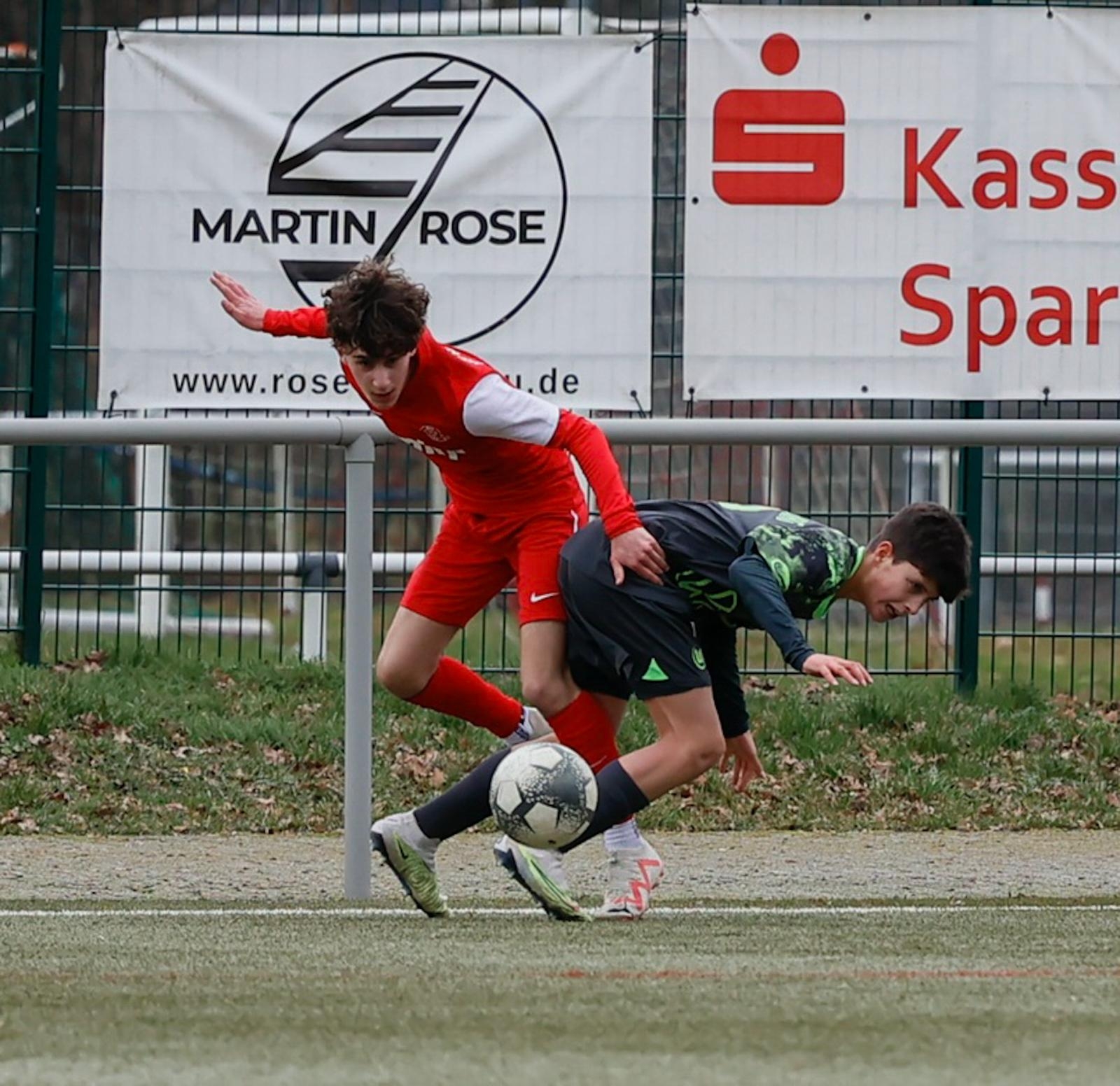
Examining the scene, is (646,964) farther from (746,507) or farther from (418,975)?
(746,507)

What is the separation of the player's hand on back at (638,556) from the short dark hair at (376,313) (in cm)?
71

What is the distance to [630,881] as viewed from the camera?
559cm

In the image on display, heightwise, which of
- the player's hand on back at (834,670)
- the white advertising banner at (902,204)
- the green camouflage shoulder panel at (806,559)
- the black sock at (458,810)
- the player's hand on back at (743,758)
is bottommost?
the black sock at (458,810)

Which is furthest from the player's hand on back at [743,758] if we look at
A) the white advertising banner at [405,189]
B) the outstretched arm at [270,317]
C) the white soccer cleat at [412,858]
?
the white advertising banner at [405,189]

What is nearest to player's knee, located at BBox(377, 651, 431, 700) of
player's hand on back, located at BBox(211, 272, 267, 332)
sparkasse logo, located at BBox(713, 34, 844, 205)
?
player's hand on back, located at BBox(211, 272, 267, 332)

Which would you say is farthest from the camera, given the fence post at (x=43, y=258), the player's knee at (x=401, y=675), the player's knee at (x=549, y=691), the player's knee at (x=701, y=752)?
the fence post at (x=43, y=258)

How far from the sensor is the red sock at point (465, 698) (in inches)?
241

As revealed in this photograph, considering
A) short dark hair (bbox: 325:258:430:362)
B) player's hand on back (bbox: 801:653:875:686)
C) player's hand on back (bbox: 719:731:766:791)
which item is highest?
short dark hair (bbox: 325:258:430:362)

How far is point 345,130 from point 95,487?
1.86 m

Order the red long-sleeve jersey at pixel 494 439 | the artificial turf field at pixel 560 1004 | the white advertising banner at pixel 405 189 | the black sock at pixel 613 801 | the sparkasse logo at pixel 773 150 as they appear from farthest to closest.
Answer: the sparkasse logo at pixel 773 150, the white advertising banner at pixel 405 189, the red long-sleeve jersey at pixel 494 439, the black sock at pixel 613 801, the artificial turf field at pixel 560 1004

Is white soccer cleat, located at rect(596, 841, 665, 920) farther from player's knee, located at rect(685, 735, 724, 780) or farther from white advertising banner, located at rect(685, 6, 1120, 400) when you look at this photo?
white advertising banner, located at rect(685, 6, 1120, 400)

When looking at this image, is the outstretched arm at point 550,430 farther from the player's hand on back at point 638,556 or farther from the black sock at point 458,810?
the black sock at point 458,810

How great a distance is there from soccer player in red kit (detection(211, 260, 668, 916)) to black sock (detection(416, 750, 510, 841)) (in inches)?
1.1

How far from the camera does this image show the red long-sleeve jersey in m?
5.52
